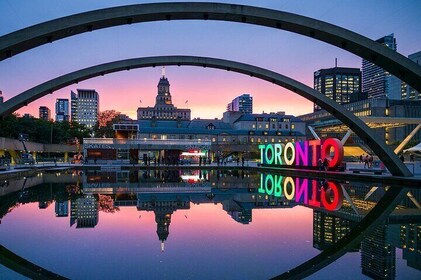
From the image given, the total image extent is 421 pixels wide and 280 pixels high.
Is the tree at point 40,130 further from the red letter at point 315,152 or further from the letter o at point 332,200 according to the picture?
the letter o at point 332,200

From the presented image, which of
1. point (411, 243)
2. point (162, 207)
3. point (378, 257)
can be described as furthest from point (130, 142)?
point (378, 257)

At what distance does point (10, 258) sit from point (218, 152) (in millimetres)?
81407

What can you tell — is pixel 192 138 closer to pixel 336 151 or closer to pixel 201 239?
pixel 336 151

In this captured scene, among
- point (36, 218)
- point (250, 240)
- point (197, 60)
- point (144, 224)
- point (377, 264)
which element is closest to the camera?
point (377, 264)

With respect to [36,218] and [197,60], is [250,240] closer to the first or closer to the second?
[36,218]

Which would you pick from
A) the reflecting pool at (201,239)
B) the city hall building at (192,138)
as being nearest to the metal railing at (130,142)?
the city hall building at (192,138)

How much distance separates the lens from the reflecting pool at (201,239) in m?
6.38

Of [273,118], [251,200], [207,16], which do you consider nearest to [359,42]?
[207,16]

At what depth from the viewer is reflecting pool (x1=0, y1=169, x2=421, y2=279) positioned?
638cm

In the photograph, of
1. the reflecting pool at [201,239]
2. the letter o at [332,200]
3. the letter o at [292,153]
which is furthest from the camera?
the letter o at [292,153]

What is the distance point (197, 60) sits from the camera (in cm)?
2489

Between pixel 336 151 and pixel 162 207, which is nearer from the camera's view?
pixel 162 207

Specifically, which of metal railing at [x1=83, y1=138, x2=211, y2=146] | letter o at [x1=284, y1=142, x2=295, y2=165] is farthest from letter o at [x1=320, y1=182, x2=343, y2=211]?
metal railing at [x1=83, y1=138, x2=211, y2=146]

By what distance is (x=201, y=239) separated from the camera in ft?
28.9
